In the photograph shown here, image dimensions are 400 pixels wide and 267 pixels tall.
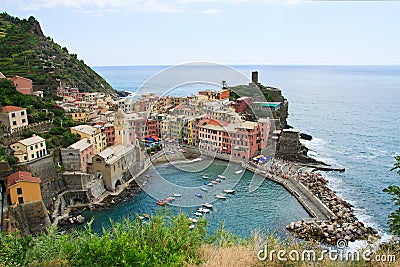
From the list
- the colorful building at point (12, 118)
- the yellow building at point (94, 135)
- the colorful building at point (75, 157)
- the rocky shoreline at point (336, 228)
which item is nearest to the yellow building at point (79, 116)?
the yellow building at point (94, 135)

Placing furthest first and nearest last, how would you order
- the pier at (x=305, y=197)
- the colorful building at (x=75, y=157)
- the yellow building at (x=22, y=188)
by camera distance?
Answer: the colorful building at (x=75, y=157), the pier at (x=305, y=197), the yellow building at (x=22, y=188)

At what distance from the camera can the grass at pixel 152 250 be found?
2.90m

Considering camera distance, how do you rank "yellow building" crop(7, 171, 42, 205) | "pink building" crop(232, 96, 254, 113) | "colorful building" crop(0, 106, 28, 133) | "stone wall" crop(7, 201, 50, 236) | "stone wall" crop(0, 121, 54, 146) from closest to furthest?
"pink building" crop(232, 96, 254, 113) → "stone wall" crop(7, 201, 50, 236) → "yellow building" crop(7, 171, 42, 205) → "stone wall" crop(0, 121, 54, 146) → "colorful building" crop(0, 106, 28, 133)

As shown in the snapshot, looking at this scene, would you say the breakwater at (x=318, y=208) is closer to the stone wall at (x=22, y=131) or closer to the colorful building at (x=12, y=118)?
the stone wall at (x=22, y=131)

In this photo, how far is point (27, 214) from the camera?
8.52 meters

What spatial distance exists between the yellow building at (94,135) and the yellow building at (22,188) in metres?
3.62

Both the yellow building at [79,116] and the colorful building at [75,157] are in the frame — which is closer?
the colorful building at [75,157]

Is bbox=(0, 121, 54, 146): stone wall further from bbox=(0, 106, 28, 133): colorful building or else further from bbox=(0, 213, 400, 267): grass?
bbox=(0, 213, 400, 267): grass

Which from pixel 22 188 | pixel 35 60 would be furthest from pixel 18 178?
pixel 35 60

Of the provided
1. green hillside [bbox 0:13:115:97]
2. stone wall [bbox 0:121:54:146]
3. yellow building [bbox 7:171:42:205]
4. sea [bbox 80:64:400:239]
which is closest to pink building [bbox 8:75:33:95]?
stone wall [bbox 0:121:54:146]

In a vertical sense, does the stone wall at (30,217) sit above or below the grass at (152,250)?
below

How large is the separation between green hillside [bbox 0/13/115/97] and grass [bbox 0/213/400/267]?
17.8 m

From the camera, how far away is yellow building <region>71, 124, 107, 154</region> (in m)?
12.3

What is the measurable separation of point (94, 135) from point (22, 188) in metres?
4.27
